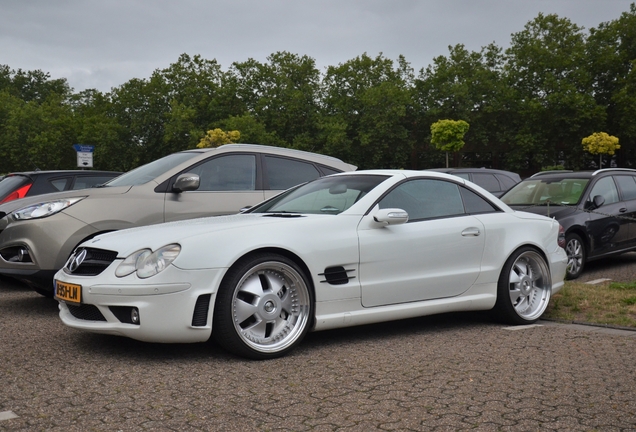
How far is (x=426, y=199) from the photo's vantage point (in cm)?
666

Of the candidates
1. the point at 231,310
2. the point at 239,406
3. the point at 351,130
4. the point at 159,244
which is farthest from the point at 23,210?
the point at 351,130

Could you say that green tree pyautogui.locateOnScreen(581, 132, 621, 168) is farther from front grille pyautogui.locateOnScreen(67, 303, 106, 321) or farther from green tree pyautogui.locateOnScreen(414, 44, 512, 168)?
front grille pyautogui.locateOnScreen(67, 303, 106, 321)

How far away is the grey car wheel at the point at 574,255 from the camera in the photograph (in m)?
10.6

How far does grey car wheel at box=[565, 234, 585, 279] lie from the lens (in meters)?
10.6

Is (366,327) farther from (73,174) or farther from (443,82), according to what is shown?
(443,82)

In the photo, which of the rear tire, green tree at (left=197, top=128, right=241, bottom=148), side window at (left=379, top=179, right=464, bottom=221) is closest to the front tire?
side window at (left=379, top=179, right=464, bottom=221)

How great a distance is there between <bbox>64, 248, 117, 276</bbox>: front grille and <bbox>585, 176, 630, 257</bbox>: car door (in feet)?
25.0

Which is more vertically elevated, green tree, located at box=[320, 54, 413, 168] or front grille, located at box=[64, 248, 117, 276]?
green tree, located at box=[320, 54, 413, 168]

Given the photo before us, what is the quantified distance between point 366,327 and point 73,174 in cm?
626

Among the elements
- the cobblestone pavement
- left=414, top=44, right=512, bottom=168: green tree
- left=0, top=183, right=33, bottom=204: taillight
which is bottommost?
the cobblestone pavement

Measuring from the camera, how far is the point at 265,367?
16.9 feet

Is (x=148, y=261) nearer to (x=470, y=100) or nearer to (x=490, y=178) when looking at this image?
(x=490, y=178)

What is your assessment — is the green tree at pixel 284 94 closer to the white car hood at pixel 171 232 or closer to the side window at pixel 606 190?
the side window at pixel 606 190

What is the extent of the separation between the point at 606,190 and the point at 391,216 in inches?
275
